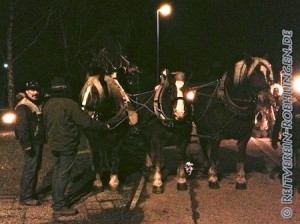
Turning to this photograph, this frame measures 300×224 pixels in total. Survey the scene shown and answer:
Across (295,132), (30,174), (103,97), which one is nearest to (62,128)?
(30,174)

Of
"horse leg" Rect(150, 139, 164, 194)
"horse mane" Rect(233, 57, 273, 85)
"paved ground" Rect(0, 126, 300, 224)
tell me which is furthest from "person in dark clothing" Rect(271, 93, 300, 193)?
"horse leg" Rect(150, 139, 164, 194)

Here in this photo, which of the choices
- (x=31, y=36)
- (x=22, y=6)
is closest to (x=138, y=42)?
(x=31, y=36)

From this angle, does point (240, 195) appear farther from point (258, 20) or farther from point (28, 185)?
point (258, 20)

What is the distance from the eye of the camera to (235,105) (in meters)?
8.54

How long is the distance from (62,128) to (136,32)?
106 ft

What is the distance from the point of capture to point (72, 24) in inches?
1116

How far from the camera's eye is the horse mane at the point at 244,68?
8344mm

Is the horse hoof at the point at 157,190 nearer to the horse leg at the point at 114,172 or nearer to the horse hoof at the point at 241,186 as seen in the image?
the horse leg at the point at 114,172

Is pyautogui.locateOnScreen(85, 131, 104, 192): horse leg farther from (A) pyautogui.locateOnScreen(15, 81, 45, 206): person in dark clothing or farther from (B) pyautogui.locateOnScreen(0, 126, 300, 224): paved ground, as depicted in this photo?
(A) pyautogui.locateOnScreen(15, 81, 45, 206): person in dark clothing

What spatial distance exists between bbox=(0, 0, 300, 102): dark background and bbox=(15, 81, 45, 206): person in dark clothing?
9.15 meters

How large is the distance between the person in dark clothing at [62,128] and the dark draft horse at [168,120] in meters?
1.54

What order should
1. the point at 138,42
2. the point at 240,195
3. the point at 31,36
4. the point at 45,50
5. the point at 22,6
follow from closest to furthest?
the point at 240,195 → the point at 22,6 → the point at 31,36 → the point at 45,50 → the point at 138,42

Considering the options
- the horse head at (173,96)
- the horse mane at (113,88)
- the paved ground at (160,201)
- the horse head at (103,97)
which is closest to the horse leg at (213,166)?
the paved ground at (160,201)

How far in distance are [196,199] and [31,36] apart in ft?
73.1
